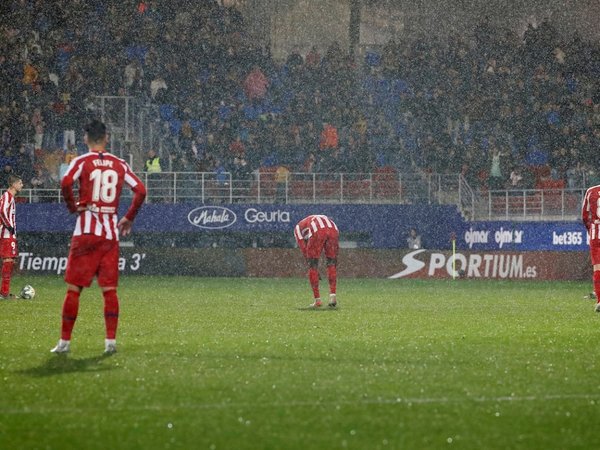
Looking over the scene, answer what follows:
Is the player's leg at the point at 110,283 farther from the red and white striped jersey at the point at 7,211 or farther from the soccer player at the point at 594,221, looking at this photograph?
the red and white striped jersey at the point at 7,211

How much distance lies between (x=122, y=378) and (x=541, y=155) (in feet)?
96.4

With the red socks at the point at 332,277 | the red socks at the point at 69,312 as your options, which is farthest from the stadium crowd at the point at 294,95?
the red socks at the point at 69,312

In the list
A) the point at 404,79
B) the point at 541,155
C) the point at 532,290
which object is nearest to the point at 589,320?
the point at 532,290

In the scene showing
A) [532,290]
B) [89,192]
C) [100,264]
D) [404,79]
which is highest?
[404,79]

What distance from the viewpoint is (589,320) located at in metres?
16.4

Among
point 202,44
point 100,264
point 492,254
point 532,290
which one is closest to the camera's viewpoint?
point 100,264

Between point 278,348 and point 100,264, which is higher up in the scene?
point 100,264

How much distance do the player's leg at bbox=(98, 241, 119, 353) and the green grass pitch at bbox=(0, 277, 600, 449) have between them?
8.7 inches

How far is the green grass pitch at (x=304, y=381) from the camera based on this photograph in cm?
693

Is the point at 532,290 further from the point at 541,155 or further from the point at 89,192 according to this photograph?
the point at 89,192

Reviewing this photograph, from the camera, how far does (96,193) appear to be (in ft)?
37.1

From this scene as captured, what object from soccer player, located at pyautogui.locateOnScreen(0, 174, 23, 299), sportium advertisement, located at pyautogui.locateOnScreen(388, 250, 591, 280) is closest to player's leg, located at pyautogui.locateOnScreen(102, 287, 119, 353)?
soccer player, located at pyautogui.locateOnScreen(0, 174, 23, 299)

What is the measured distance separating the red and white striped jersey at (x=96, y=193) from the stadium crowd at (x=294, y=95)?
23.2 metres

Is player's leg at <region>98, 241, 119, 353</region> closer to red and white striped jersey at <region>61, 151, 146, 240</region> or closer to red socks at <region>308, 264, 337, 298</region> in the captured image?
red and white striped jersey at <region>61, 151, 146, 240</region>
